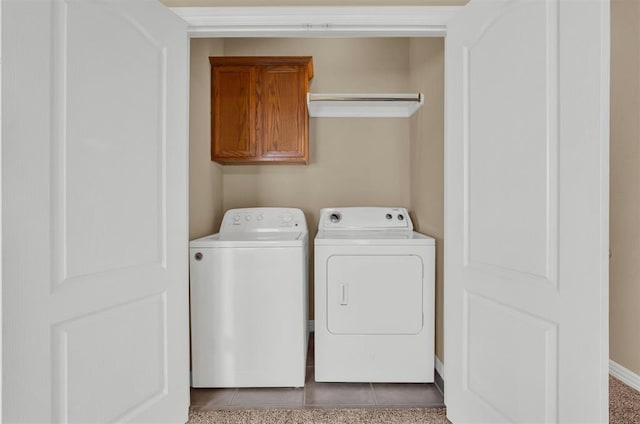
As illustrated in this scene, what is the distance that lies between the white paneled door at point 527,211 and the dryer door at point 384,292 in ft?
1.14

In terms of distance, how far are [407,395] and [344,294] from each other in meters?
0.69

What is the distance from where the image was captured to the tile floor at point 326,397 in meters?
1.77

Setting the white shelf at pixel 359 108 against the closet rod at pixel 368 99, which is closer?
the closet rod at pixel 368 99

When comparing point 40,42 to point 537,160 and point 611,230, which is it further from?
point 611,230

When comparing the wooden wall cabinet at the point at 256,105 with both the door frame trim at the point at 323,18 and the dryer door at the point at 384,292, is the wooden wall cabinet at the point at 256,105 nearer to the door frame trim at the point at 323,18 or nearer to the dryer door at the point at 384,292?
the door frame trim at the point at 323,18

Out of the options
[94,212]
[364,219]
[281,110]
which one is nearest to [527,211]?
[364,219]

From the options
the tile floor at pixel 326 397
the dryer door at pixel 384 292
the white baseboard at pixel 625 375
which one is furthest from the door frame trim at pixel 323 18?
the tile floor at pixel 326 397

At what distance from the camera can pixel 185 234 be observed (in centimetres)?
157

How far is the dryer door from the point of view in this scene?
6.27 ft

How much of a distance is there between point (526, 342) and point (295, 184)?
2061 mm

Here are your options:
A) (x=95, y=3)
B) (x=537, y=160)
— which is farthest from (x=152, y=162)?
(x=537, y=160)

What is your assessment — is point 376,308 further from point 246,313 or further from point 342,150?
point 342,150

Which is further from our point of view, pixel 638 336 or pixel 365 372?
pixel 365 372

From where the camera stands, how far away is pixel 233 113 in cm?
237
